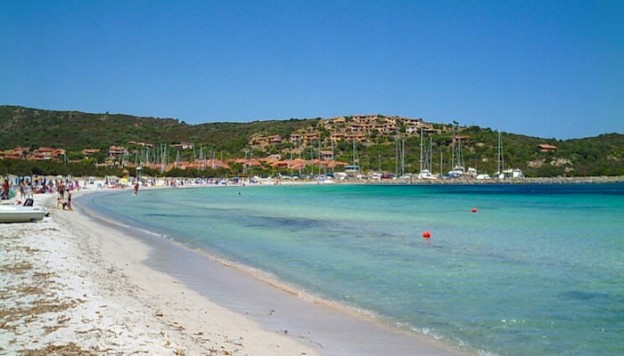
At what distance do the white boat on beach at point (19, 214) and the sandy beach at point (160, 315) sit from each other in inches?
247

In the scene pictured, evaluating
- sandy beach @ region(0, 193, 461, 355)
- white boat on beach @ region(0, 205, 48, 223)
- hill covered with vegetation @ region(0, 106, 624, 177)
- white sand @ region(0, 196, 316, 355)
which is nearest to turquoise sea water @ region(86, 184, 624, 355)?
sandy beach @ region(0, 193, 461, 355)

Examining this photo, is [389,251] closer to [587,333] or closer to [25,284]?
[587,333]

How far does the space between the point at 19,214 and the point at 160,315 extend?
1306 centimetres

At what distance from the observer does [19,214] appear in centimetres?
1764

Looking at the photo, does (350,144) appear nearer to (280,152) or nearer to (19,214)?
(280,152)

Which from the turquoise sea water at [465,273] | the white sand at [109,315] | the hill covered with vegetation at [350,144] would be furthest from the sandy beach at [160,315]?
the hill covered with vegetation at [350,144]

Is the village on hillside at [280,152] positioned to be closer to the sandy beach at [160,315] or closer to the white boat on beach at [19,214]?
the white boat on beach at [19,214]

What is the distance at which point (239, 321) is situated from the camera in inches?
279

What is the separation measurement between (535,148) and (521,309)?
5399 inches

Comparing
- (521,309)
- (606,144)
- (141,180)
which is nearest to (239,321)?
(521,309)

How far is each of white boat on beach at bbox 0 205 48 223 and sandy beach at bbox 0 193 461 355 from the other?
6269 mm

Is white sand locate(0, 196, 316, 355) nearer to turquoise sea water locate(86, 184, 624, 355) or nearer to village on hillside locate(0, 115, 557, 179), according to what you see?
turquoise sea water locate(86, 184, 624, 355)

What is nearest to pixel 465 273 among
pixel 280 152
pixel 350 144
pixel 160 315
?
pixel 160 315

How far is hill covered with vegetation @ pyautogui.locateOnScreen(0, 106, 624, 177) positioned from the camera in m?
127
